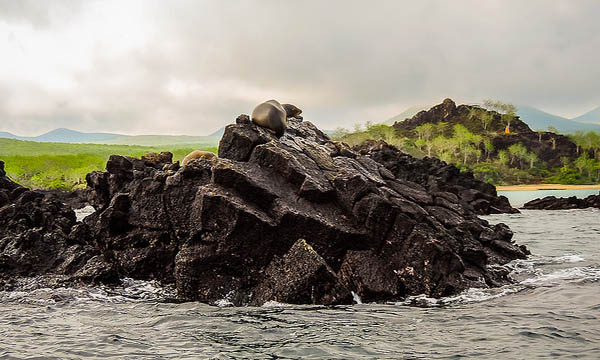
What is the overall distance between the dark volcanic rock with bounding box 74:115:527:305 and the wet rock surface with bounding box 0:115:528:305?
0.09 feet

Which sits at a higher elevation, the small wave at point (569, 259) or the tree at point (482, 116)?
the tree at point (482, 116)

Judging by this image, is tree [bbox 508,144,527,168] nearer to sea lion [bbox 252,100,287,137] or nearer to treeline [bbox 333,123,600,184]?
treeline [bbox 333,123,600,184]

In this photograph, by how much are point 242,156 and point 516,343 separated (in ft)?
32.6

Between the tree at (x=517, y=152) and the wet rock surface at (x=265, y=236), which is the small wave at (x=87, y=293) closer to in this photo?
the wet rock surface at (x=265, y=236)

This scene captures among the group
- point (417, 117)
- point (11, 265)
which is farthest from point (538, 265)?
point (417, 117)

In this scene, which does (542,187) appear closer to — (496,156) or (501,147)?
(496,156)

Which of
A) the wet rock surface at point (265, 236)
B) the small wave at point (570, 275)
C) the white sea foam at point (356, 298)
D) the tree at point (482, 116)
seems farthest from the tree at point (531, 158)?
the white sea foam at point (356, 298)

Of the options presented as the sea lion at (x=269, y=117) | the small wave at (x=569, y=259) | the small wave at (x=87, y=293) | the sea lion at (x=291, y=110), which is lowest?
the small wave at (x=87, y=293)

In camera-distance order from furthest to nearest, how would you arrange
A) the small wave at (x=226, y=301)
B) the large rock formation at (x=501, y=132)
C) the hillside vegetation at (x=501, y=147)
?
the large rock formation at (x=501, y=132), the hillside vegetation at (x=501, y=147), the small wave at (x=226, y=301)

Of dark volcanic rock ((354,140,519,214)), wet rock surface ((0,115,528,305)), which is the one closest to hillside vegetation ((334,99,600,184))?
dark volcanic rock ((354,140,519,214))

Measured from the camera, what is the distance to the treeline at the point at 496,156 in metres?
128

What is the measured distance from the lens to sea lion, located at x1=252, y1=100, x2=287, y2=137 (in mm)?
16953

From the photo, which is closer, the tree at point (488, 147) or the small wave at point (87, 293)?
the small wave at point (87, 293)

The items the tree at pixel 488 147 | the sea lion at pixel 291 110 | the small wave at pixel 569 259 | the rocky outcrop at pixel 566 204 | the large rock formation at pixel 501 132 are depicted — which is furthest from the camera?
the tree at pixel 488 147
